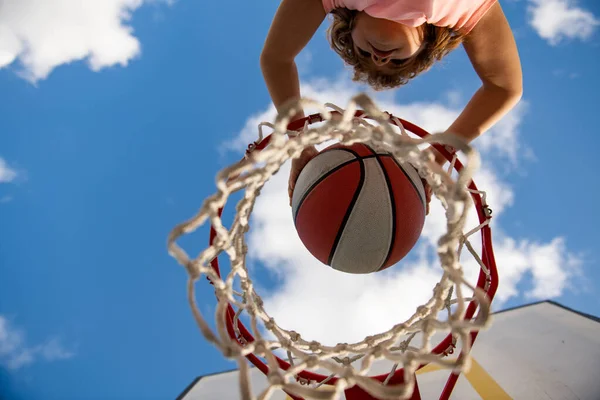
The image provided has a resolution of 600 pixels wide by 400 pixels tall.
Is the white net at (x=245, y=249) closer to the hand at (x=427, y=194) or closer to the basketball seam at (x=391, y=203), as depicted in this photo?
the basketball seam at (x=391, y=203)

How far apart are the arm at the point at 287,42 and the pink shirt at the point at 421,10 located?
0.18 meters

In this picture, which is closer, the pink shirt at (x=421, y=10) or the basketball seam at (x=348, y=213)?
the pink shirt at (x=421, y=10)

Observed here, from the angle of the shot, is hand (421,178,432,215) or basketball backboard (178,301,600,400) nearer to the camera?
hand (421,178,432,215)

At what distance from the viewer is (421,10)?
153 centimetres

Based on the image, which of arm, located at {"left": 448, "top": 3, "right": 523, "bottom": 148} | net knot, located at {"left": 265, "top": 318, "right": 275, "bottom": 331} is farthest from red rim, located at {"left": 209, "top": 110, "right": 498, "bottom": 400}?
arm, located at {"left": 448, "top": 3, "right": 523, "bottom": 148}

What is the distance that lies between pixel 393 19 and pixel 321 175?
25.1 inches

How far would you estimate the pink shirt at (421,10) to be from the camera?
60.1 inches

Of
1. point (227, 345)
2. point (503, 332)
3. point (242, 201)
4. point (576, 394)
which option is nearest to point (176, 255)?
point (227, 345)

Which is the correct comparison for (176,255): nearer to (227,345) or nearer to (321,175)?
(227,345)

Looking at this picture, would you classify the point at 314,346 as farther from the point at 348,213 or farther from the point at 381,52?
the point at 381,52

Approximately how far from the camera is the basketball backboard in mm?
1945

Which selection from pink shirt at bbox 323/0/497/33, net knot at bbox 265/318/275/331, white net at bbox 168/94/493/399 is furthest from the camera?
net knot at bbox 265/318/275/331

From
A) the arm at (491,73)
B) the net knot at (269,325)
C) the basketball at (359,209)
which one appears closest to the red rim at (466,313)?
the net knot at (269,325)

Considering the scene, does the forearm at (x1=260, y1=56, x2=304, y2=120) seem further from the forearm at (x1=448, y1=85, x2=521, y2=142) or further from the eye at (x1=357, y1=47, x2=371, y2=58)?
the forearm at (x1=448, y1=85, x2=521, y2=142)
